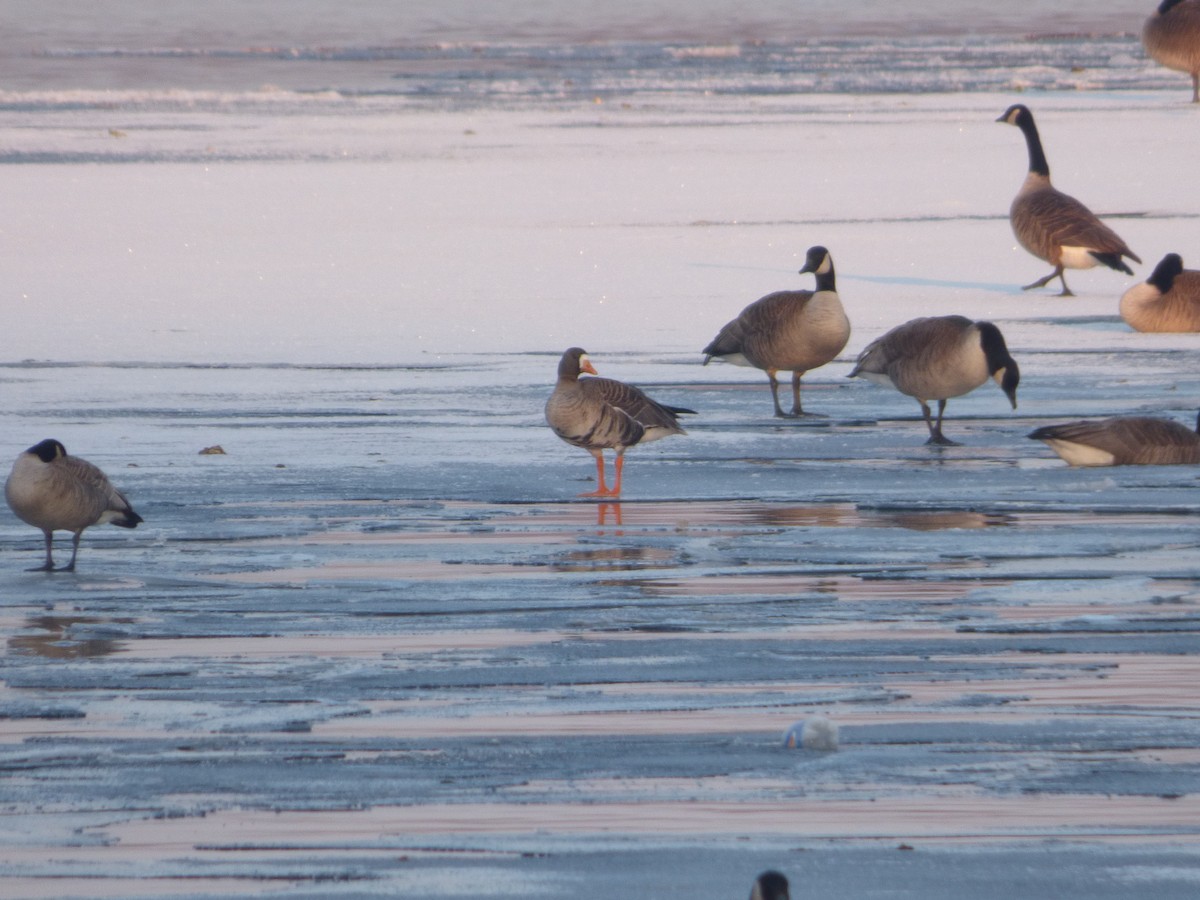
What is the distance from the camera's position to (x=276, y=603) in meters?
7.20

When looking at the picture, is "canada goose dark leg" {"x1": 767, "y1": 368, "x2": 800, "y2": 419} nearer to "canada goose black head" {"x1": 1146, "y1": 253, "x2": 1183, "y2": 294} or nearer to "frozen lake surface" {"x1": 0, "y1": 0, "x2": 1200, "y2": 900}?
"frozen lake surface" {"x1": 0, "y1": 0, "x2": 1200, "y2": 900}

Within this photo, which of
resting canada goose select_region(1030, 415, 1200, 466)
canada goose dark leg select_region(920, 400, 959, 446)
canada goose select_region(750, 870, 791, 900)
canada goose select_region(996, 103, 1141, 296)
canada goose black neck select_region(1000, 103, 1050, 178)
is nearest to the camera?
canada goose select_region(750, 870, 791, 900)

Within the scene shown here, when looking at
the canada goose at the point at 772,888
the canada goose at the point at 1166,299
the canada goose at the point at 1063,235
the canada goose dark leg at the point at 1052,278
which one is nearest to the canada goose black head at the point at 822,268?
→ the canada goose at the point at 1166,299

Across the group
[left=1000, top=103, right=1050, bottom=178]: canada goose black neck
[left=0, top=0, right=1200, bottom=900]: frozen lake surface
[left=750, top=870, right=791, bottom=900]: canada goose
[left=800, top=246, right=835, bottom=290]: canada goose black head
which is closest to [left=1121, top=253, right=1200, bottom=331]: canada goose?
[left=0, top=0, right=1200, bottom=900]: frozen lake surface

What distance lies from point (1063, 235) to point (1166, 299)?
1827 mm

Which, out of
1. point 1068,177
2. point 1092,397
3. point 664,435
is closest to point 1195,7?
point 1068,177

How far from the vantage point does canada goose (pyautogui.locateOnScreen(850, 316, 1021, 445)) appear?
1009 cm

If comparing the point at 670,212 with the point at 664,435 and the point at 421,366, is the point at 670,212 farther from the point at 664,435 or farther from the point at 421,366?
the point at 664,435

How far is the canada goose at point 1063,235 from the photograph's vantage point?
14727mm

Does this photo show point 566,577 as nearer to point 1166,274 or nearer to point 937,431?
point 937,431

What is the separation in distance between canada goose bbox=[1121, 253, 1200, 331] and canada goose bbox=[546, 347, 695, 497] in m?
5.10

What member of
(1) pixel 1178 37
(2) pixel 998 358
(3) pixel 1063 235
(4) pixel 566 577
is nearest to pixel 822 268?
(2) pixel 998 358

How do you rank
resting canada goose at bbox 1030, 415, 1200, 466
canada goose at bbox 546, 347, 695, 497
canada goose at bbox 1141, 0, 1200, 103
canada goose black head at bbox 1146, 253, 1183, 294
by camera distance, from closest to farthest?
canada goose at bbox 546, 347, 695, 497
resting canada goose at bbox 1030, 415, 1200, 466
canada goose black head at bbox 1146, 253, 1183, 294
canada goose at bbox 1141, 0, 1200, 103

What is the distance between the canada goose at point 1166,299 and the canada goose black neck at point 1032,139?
10.5 feet
